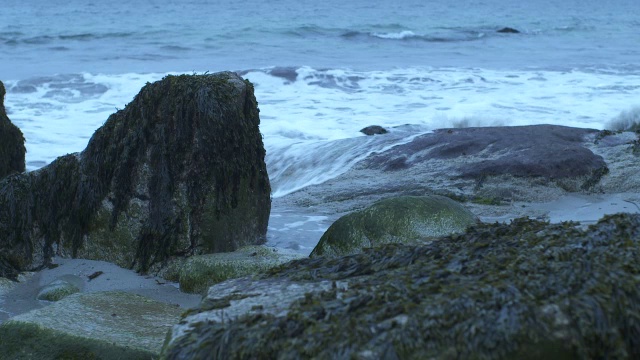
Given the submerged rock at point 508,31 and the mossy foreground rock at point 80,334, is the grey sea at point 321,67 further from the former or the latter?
the mossy foreground rock at point 80,334

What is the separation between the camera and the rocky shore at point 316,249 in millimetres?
A: 2184

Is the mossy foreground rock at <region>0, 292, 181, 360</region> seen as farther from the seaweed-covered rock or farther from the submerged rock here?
the submerged rock

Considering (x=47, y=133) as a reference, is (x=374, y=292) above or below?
above

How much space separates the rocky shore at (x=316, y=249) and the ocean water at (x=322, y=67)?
5.48 feet

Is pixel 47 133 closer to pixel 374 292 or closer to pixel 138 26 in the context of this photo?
pixel 374 292

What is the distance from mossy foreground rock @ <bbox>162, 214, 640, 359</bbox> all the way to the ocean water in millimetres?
5515

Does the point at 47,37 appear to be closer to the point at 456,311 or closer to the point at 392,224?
the point at 392,224

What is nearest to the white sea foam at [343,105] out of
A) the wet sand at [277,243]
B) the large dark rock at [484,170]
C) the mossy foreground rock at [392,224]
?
the large dark rock at [484,170]

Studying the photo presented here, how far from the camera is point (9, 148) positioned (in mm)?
7039

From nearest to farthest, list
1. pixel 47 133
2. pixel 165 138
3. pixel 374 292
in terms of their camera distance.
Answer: pixel 374 292 → pixel 165 138 → pixel 47 133

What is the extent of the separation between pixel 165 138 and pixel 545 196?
2995 mm

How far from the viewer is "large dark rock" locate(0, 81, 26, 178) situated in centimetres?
698

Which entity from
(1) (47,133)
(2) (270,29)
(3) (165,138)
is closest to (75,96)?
(1) (47,133)

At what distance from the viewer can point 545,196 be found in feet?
20.7
